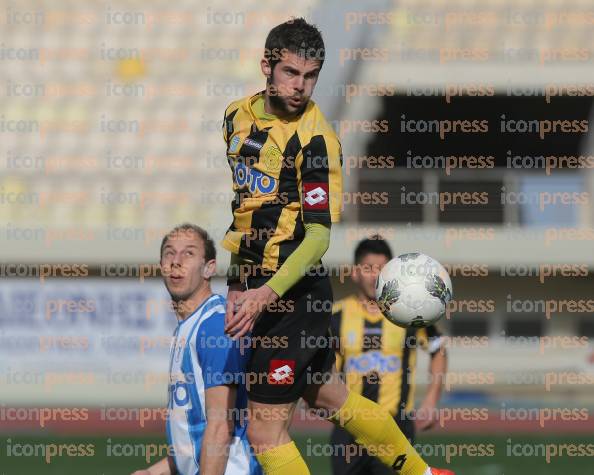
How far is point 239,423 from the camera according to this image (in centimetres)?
502

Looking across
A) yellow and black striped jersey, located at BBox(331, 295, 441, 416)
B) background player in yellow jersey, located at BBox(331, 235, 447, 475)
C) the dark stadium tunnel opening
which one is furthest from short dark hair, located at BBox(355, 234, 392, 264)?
the dark stadium tunnel opening

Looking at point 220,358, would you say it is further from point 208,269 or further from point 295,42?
point 295,42

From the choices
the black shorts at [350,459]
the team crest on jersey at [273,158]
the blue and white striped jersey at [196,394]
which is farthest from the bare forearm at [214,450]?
the black shorts at [350,459]

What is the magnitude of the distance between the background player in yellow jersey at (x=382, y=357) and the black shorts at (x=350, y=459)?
37cm

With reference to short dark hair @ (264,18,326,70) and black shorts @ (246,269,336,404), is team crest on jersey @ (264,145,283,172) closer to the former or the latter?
short dark hair @ (264,18,326,70)

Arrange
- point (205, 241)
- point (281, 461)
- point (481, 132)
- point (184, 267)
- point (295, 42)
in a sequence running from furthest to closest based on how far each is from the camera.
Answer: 1. point (481, 132)
2. point (205, 241)
3. point (184, 267)
4. point (281, 461)
5. point (295, 42)

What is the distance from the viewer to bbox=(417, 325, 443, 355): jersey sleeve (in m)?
7.55

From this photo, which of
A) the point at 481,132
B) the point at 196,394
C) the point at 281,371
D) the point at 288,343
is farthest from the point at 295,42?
the point at 481,132

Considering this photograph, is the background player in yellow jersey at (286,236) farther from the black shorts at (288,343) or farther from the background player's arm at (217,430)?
the background player's arm at (217,430)

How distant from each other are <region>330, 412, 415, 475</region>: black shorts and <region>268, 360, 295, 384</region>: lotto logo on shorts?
90.2 inches

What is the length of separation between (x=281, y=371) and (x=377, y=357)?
9.16 ft

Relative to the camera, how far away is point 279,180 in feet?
15.4

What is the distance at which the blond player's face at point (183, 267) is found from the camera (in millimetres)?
5105

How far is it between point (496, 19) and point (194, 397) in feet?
47.6
